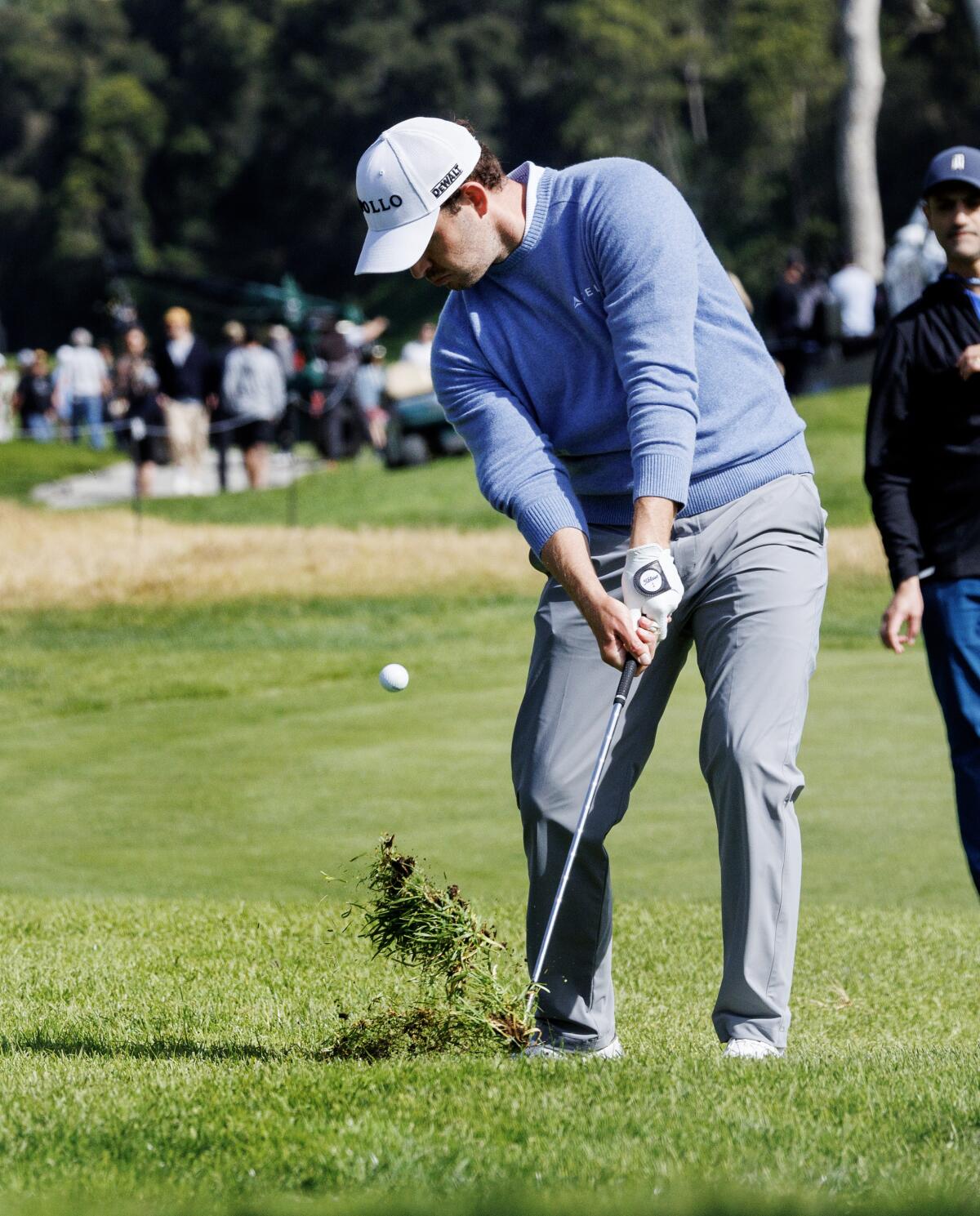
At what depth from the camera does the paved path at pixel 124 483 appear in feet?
84.0

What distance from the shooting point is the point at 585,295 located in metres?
4.16

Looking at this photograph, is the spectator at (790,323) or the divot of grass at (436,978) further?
the spectator at (790,323)

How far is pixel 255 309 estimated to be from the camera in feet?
119

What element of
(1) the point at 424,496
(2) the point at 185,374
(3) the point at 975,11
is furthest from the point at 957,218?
(3) the point at 975,11

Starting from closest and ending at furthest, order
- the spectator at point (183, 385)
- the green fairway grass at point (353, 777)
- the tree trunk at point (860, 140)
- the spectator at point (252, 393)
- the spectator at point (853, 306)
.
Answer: the green fairway grass at point (353, 777) < the spectator at point (183, 385) < the spectator at point (252, 393) < the spectator at point (853, 306) < the tree trunk at point (860, 140)

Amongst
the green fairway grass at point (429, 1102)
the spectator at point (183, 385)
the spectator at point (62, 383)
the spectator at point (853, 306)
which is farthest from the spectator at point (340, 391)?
the green fairway grass at point (429, 1102)

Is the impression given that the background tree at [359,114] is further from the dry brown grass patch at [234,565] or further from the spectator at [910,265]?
the dry brown grass patch at [234,565]

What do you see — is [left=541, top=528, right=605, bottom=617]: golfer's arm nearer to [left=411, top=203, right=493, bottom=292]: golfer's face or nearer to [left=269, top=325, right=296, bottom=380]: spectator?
[left=411, top=203, right=493, bottom=292]: golfer's face

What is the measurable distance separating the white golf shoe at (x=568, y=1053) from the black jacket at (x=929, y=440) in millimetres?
1902

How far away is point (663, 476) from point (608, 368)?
14.8 inches

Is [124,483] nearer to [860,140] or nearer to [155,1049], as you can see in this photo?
[860,140]

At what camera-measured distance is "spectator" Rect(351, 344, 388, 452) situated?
28281 mm

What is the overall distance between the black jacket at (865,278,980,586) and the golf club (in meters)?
1.75

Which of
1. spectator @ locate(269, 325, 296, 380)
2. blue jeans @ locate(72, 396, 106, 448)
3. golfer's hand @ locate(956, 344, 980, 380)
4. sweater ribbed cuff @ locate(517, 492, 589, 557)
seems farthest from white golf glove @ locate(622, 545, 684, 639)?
blue jeans @ locate(72, 396, 106, 448)
